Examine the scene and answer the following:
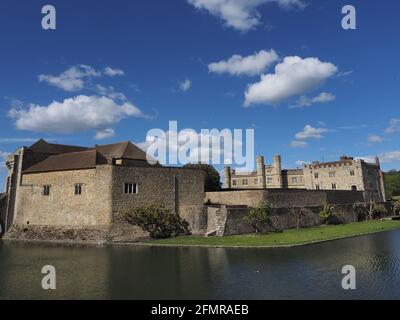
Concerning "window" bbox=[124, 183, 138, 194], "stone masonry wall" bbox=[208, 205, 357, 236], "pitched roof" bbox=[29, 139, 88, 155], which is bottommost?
"stone masonry wall" bbox=[208, 205, 357, 236]

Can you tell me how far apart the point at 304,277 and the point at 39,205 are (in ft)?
107

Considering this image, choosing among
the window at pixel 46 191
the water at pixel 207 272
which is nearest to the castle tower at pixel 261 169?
the water at pixel 207 272

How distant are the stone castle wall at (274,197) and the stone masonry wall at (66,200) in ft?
42.2

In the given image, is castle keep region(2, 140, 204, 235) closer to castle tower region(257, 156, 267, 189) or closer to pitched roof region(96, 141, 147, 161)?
pitched roof region(96, 141, 147, 161)

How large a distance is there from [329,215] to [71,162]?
101 feet

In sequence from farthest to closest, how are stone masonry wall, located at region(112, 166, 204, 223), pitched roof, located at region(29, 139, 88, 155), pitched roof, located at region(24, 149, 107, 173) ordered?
pitched roof, located at region(29, 139, 88, 155) < pitched roof, located at region(24, 149, 107, 173) < stone masonry wall, located at region(112, 166, 204, 223)

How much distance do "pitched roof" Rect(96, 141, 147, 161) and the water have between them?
51.8 feet

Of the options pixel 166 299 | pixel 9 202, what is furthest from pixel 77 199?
pixel 166 299

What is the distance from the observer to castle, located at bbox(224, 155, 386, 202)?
61.7 meters

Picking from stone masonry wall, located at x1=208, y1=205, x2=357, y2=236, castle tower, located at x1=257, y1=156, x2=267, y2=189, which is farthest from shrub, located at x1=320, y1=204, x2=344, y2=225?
castle tower, located at x1=257, y1=156, x2=267, y2=189

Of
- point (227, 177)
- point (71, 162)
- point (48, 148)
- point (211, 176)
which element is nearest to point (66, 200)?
point (71, 162)

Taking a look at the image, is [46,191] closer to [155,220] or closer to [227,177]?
[155,220]

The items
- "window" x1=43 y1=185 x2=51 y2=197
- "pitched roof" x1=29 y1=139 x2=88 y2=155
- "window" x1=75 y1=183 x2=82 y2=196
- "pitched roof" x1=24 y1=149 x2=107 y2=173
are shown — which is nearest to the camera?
"window" x1=75 y1=183 x2=82 y2=196

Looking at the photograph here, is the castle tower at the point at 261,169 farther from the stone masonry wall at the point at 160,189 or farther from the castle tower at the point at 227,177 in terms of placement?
the stone masonry wall at the point at 160,189
